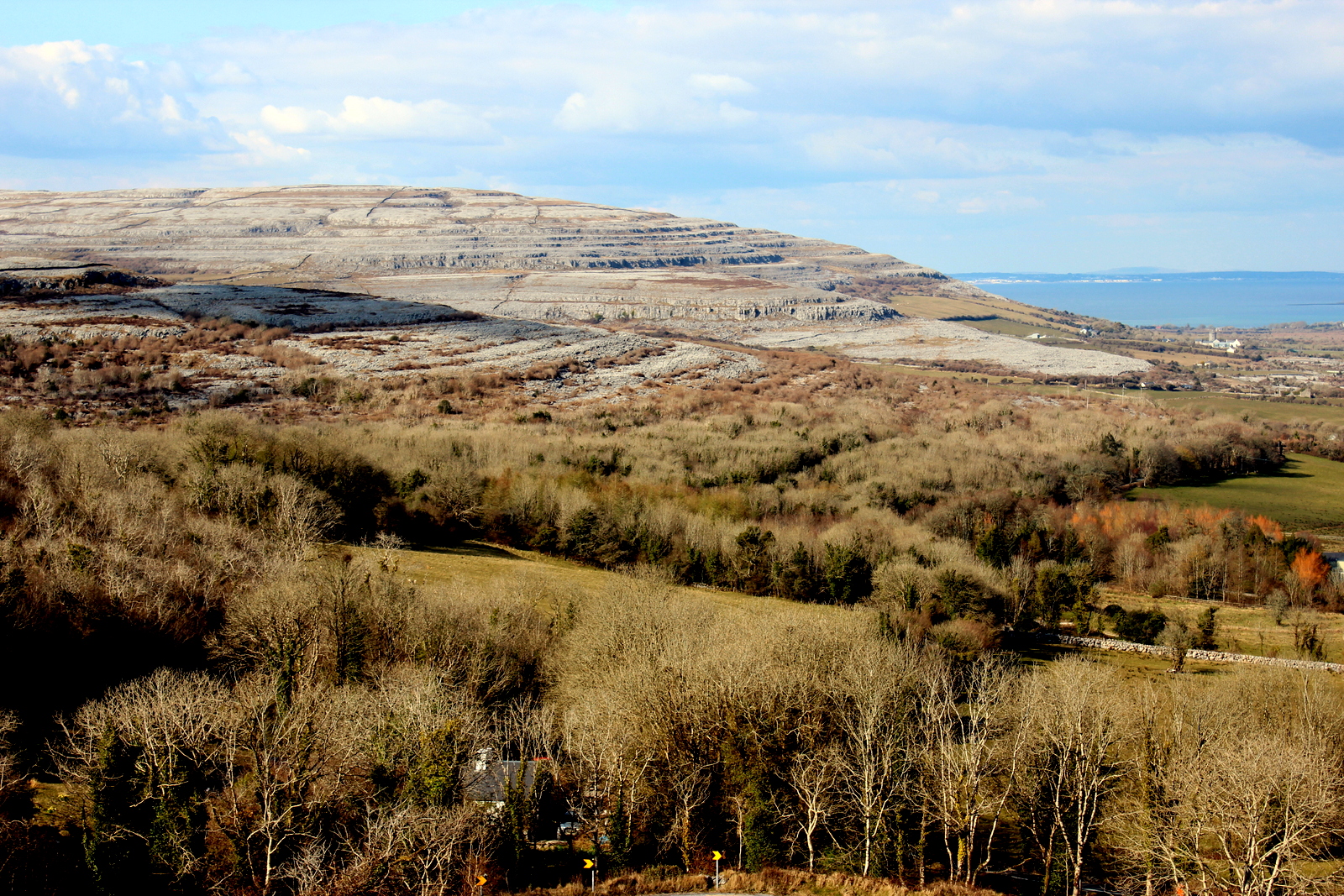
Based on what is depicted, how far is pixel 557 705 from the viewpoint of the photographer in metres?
38.1

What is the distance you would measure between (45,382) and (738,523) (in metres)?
55.6

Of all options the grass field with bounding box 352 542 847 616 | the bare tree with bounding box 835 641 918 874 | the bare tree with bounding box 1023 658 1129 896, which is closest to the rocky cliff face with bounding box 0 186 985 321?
the grass field with bounding box 352 542 847 616

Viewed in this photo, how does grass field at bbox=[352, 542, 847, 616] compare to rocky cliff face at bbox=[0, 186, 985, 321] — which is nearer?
grass field at bbox=[352, 542, 847, 616]

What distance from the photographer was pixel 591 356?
110 meters

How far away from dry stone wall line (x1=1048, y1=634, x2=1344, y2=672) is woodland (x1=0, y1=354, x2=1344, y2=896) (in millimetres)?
1115

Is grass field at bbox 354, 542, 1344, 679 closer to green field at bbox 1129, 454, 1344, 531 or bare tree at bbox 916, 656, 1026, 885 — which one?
bare tree at bbox 916, 656, 1026, 885

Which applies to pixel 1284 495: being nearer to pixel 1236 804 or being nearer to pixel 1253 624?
pixel 1253 624

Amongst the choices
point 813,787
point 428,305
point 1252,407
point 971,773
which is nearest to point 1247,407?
point 1252,407

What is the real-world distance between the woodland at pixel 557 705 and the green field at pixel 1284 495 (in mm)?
29062

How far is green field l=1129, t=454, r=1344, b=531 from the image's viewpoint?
8800 centimetres

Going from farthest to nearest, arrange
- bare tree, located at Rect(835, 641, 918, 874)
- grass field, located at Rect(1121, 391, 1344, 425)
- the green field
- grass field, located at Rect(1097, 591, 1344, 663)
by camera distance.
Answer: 1. grass field, located at Rect(1121, 391, 1344, 425)
2. the green field
3. grass field, located at Rect(1097, 591, 1344, 663)
4. bare tree, located at Rect(835, 641, 918, 874)

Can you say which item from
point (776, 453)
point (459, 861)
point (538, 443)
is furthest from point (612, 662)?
point (776, 453)

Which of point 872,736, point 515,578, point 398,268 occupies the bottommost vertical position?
point 515,578

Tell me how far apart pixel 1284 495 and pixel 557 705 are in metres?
92.1
